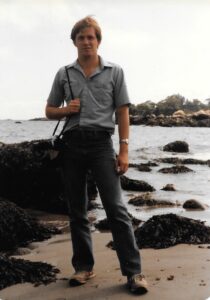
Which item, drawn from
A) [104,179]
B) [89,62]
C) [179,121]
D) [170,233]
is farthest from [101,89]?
[179,121]

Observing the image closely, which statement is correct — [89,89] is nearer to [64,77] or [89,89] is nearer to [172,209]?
[64,77]

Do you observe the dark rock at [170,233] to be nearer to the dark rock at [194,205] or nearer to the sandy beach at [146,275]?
the sandy beach at [146,275]

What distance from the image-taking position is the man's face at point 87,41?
150 inches

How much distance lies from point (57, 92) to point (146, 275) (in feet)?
5.89

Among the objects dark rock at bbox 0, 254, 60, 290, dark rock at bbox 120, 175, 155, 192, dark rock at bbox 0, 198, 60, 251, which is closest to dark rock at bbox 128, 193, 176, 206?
dark rock at bbox 120, 175, 155, 192

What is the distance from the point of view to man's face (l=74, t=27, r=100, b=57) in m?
3.81

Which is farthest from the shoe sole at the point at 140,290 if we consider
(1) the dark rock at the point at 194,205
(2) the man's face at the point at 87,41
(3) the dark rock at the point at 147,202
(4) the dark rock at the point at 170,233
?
(3) the dark rock at the point at 147,202

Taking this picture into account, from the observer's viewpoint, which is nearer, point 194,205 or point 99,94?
point 99,94

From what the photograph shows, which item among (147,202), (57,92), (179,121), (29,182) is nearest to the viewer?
(57,92)

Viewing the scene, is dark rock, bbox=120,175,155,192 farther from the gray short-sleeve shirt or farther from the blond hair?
the blond hair

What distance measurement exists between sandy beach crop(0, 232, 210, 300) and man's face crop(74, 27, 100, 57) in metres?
1.96

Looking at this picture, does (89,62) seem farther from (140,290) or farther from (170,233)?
(170,233)

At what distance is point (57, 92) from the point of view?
4039 millimetres

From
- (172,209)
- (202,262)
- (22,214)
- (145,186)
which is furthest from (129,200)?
(202,262)
